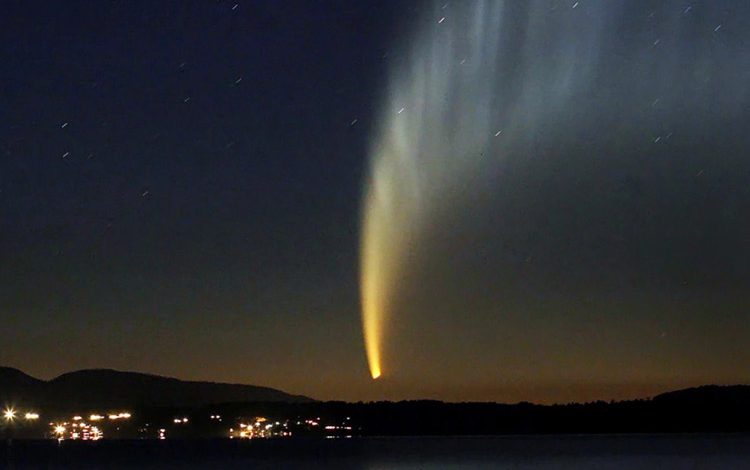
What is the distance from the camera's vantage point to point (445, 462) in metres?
124

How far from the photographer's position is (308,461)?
135 meters

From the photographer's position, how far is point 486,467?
109 metres

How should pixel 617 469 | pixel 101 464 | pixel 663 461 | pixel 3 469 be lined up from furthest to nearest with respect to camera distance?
pixel 101 464
pixel 663 461
pixel 3 469
pixel 617 469

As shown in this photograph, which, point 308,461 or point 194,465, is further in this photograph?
point 308,461

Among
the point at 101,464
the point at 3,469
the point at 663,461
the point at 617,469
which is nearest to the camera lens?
the point at 617,469

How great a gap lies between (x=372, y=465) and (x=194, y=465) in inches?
747

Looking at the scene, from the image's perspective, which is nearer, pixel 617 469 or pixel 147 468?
pixel 617 469

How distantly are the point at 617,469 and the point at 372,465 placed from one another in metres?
24.9

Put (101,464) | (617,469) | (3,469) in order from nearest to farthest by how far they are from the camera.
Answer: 1. (617,469)
2. (3,469)
3. (101,464)

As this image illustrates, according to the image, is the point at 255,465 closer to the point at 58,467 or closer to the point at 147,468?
the point at 147,468

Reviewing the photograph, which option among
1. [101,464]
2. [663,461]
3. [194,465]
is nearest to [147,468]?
[194,465]

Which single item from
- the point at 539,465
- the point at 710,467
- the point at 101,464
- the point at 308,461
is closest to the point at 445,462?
the point at 539,465

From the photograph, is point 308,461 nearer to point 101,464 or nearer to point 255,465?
point 255,465

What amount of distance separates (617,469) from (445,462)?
24.6 m
